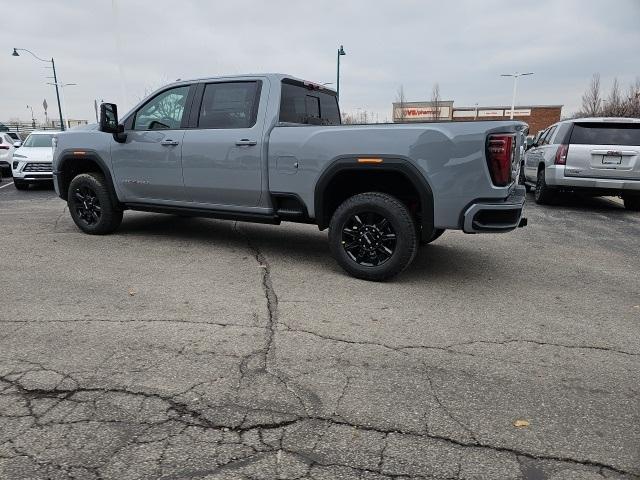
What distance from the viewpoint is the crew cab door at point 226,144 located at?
5.34 m

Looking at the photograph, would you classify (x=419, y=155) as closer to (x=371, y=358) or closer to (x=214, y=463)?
(x=371, y=358)

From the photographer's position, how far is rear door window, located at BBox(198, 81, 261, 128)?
17.8 ft

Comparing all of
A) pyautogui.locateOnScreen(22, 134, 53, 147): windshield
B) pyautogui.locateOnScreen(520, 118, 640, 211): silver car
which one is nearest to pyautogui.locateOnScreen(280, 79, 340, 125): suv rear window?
pyautogui.locateOnScreen(520, 118, 640, 211): silver car

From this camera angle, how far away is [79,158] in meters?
6.68

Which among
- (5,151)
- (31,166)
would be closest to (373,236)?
(31,166)

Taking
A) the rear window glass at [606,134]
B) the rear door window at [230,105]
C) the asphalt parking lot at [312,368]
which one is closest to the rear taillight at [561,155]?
the rear window glass at [606,134]

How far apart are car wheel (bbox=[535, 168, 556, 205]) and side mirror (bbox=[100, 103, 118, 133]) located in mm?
8009

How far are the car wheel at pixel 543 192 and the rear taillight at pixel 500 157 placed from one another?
6224mm

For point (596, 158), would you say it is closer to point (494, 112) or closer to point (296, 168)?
point (296, 168)

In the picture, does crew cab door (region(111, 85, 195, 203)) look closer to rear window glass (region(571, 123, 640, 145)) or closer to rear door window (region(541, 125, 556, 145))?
rear window glass (region(571, 123, 640, 145))

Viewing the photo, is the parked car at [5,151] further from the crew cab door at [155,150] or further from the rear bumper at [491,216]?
the rear bumper at [491,216]

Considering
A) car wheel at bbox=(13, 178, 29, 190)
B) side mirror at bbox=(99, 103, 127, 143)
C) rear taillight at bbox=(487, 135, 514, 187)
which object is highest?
side mirror at bbox=(99, 103, 127, 143)

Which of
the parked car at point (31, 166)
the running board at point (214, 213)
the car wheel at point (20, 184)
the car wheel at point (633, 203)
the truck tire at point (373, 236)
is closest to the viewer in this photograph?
the truck tire at point (373, 236)

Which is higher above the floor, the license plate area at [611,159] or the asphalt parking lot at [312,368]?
the license plate area at [611,159]
